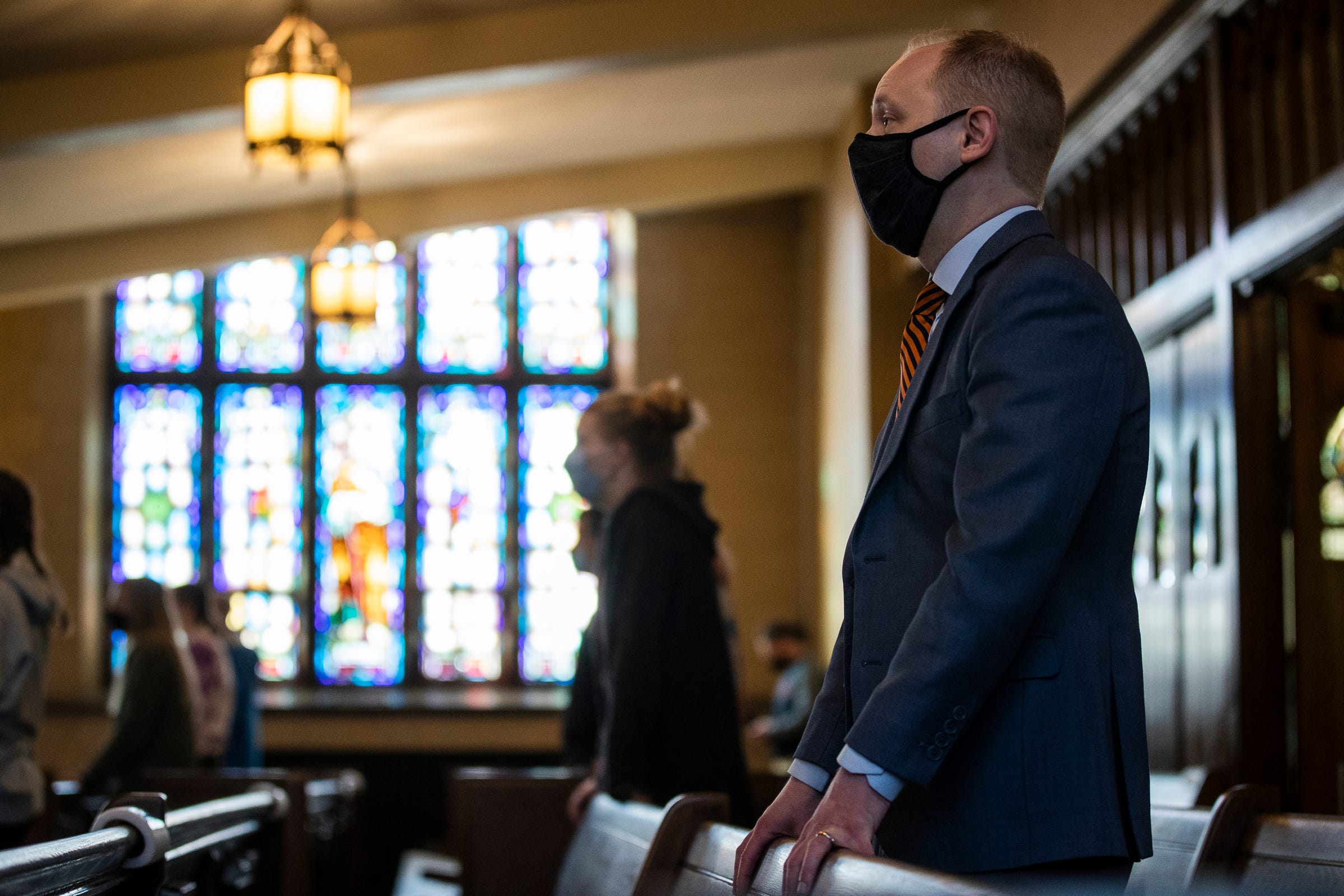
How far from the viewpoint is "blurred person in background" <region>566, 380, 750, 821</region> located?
2928 mm

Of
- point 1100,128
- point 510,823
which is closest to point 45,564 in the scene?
point 510,823

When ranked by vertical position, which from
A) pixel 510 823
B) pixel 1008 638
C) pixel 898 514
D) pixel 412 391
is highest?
pixel 412 391

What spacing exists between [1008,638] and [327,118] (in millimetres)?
3920

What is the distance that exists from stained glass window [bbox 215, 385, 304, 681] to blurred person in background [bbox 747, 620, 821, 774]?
357 cm

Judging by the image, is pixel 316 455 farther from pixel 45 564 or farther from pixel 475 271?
pixel 45 564

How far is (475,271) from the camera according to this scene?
36.9 feet

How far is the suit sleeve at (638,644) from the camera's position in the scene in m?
2.90

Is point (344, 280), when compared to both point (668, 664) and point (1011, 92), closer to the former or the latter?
point (668, 664)

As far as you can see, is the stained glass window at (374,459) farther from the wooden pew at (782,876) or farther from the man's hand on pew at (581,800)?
the wooden pew at (782,876)

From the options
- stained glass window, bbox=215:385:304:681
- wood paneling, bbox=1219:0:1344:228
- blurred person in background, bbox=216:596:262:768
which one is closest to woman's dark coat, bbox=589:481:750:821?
wood paneling, bbox=1219:0:1344:228

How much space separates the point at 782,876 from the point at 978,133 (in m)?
0.76

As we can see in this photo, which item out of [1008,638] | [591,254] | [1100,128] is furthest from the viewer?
[591,254]

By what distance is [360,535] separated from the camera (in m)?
10.9

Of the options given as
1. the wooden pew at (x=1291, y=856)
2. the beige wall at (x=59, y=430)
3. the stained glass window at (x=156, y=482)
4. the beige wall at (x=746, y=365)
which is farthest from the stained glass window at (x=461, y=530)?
the wooden pew at (x=1291, y=856)
